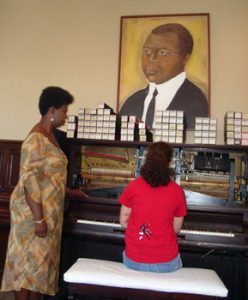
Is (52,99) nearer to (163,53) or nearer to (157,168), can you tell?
(157,168)

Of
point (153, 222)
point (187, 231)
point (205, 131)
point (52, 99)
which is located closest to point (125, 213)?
point (153, 222)

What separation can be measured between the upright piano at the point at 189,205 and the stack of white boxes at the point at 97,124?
0.07m

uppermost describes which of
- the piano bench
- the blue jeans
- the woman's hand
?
the woman's hand

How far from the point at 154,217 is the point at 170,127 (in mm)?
1091

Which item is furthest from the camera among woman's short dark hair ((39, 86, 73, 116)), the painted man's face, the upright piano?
the painted man's face

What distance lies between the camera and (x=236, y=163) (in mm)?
2996

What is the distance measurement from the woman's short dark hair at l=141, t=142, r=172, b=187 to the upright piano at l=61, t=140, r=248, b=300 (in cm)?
73

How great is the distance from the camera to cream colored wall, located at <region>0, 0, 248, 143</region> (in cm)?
346

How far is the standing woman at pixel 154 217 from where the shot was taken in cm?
198

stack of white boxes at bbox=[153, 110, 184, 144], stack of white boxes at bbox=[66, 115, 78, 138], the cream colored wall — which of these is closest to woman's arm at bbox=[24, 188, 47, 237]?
stack of white boxes at bbox=[66, 115, 78, 138]

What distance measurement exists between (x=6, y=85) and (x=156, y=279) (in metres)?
2.88

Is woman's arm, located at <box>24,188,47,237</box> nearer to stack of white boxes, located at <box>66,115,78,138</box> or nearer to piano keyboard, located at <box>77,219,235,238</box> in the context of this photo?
piano keyboard, located at <box>77,219,235,238</box>

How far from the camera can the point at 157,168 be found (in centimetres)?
198

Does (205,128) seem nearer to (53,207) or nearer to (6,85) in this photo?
(53,207)
